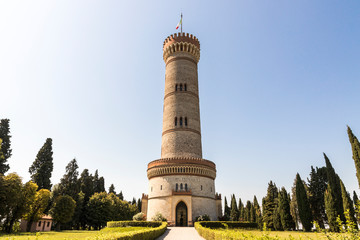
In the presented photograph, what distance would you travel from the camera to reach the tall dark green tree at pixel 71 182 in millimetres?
46588

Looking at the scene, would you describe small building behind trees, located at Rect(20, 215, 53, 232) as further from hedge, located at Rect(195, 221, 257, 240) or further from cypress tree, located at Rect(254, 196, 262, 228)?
cypress tree, located at Rect(254, 196, 262, 228)

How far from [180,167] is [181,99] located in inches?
426

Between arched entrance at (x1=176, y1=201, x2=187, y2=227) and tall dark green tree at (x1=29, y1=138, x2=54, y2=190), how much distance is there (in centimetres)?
2650

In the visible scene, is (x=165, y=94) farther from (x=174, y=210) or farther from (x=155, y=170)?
(x=174, y=210)

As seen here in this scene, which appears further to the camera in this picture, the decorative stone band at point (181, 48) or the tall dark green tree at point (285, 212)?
the decorative stone band at point (181, 48)

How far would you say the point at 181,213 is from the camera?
97.6ft

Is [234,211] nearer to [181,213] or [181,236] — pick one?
[181,213]

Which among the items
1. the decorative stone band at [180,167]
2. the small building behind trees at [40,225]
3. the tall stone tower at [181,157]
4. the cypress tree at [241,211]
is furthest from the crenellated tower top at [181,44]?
the cypress tree at [241,211]

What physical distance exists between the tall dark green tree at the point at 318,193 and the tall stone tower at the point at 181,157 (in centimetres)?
1782

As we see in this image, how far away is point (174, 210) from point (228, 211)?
163 ft


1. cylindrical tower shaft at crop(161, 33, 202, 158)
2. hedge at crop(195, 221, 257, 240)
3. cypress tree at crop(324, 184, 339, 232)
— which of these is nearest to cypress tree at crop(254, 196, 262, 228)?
cypress tree at crop(324, 184, 339, 232)

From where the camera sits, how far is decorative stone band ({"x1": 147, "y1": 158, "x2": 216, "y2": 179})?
31.0 m

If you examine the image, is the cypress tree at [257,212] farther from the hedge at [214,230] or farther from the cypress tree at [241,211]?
the hedge at [214,230]

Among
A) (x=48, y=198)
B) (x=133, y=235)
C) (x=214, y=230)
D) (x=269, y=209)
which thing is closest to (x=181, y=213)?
(x=214, y=230)
